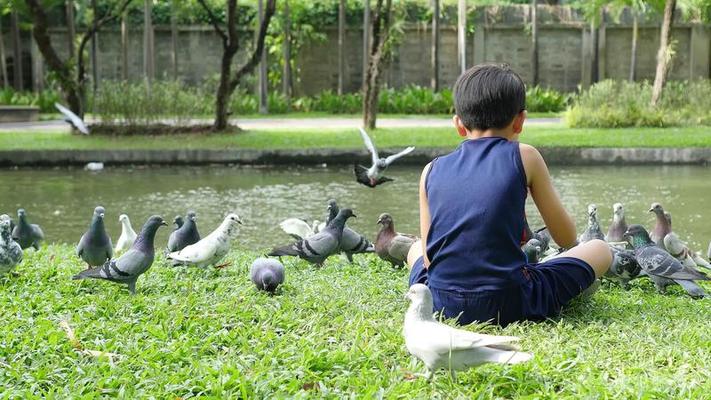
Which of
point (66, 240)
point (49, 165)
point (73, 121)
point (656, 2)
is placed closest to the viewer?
point (66, 240)

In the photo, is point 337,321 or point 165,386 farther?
point 337,321

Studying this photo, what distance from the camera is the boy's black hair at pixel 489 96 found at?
4.08 m

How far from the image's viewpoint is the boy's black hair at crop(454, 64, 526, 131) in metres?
4.08

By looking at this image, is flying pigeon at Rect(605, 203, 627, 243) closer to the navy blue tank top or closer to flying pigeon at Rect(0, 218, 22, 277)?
the navy blue tank top

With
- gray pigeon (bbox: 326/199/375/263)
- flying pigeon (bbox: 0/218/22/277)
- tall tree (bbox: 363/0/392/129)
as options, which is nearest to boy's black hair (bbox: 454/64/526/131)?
gray pigeon (bbox: 326/199/375/263)

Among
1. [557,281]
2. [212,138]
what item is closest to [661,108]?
[212,138]

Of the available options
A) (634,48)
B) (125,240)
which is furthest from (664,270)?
(634,48)

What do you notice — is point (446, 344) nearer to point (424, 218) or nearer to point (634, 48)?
point (424, 218)

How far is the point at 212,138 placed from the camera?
17.5 metres

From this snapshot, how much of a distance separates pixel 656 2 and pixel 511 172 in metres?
20.8

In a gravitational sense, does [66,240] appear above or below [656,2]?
below

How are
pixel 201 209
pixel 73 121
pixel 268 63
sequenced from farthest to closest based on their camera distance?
1. pixel 268 63
2. pixel 73 121
3. pixel 201 209

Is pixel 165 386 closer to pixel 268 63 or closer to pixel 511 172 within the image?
pixel 511 172

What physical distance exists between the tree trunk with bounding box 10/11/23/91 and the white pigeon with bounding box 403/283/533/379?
26024mm
